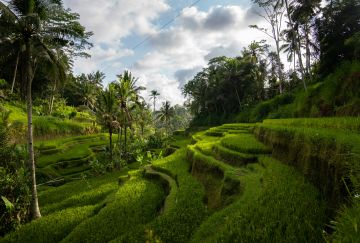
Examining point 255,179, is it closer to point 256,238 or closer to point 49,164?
point 256,238

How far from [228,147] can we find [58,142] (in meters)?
28.7

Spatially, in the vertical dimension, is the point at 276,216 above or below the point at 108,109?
below

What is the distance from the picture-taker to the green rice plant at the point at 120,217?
35.1 feet

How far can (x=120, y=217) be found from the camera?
11.5m

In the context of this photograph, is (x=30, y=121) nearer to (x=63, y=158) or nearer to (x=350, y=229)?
(x=350, y=229)

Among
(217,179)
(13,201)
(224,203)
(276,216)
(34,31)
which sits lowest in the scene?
(13,201)

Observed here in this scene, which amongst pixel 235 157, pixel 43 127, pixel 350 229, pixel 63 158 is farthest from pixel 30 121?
pixel 43 127

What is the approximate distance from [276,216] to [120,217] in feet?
22.7

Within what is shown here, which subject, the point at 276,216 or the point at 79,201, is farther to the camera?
the point at 79,201

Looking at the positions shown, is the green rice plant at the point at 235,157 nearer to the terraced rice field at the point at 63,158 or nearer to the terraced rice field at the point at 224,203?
the terraced rice field at the point at 224,203

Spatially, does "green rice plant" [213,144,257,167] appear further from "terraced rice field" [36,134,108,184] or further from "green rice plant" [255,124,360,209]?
"terraced rice field" [36,134,108,184]

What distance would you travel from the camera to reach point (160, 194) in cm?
1430

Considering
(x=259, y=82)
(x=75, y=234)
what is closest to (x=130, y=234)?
(x=75, y=234)

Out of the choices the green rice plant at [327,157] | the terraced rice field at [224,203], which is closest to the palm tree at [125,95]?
the terraced rice field at [224,203]
